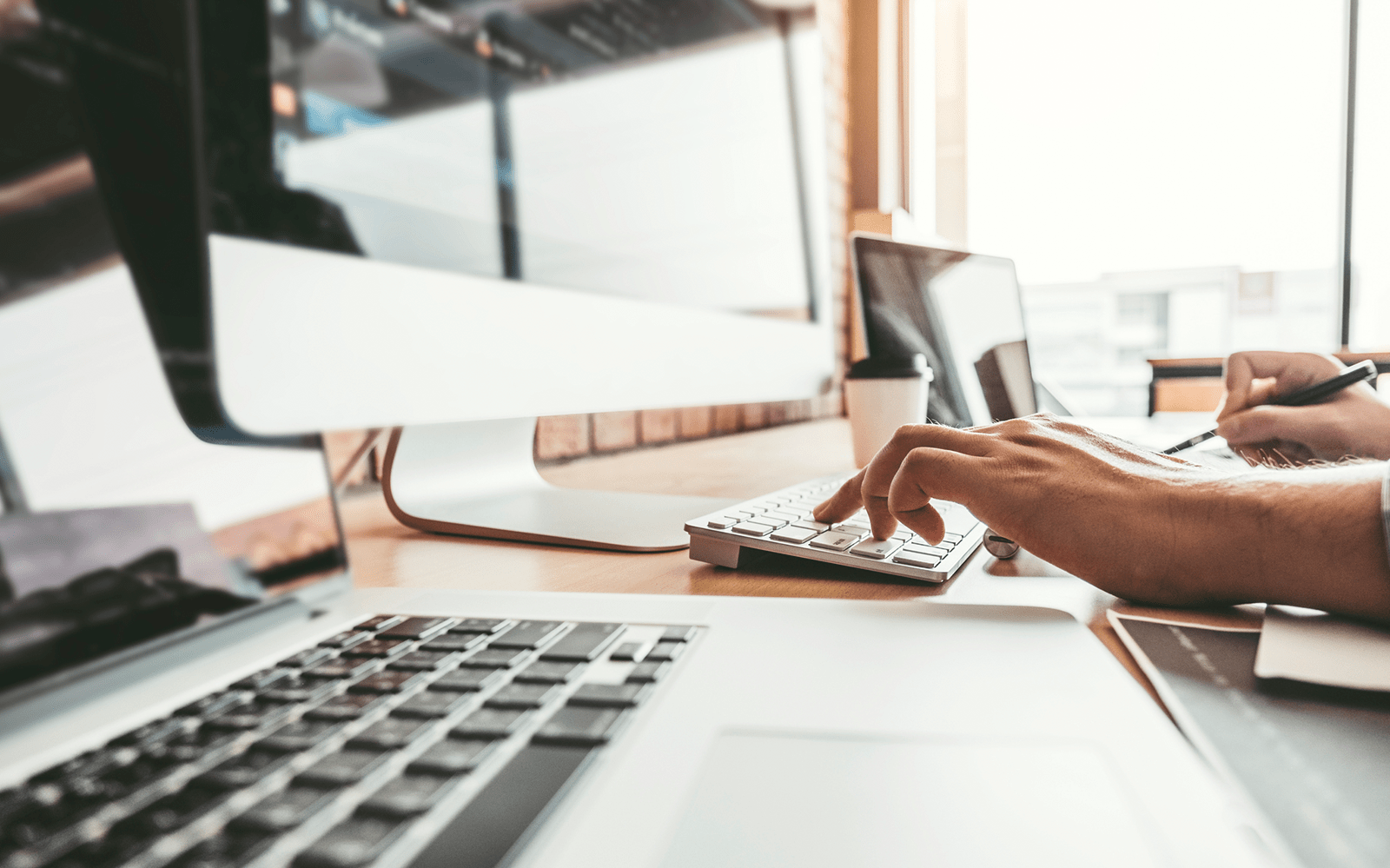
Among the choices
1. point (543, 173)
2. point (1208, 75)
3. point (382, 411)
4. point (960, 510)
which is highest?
point (1208, 75)

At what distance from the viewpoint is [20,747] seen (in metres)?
0.18

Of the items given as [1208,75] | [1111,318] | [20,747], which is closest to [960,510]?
[20,747]

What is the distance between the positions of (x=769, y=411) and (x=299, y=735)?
5.09ft

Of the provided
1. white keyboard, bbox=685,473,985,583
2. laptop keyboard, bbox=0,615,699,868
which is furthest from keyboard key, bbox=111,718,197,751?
white keyboard, bbox=685,473,985,583

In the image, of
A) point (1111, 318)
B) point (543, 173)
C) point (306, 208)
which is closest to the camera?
point (306, 208)

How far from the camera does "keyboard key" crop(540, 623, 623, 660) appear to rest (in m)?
0.23

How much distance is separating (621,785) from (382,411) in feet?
0.85

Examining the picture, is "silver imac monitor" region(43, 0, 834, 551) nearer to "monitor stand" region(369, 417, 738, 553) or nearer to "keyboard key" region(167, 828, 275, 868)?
"monitor stand" region(369, 417, 738, 553)

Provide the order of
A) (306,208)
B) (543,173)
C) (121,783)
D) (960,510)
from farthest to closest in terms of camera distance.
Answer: (960,510) < (543,173) < (306,208) < (121,783)

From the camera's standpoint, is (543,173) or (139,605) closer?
(139,605)

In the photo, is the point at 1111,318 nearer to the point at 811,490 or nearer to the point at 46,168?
the point at 811,490

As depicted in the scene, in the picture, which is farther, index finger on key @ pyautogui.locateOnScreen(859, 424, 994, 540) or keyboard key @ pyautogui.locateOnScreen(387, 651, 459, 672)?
index finger on key @ pyautogui.locateOnScreen(859, 424, 994, 540)

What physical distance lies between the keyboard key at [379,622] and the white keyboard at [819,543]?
19 cm

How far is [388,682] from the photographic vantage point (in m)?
0.20
